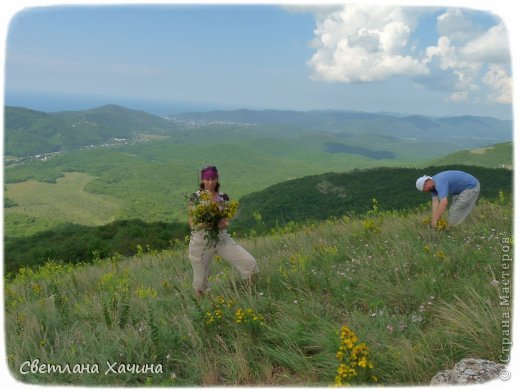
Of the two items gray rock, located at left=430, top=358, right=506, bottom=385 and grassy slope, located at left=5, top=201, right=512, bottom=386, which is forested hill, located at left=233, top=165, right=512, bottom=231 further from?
gray rock, located at left=430, top=358, right=506, bottom=385

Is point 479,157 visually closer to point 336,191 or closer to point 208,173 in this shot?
point 336,191

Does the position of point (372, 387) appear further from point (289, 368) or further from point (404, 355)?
point (289, 368)

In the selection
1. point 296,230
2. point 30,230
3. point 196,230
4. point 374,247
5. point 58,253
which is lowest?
point 30,230

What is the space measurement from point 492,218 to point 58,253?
28483mm

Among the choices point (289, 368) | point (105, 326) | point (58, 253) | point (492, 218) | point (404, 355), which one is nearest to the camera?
point (404, 355)

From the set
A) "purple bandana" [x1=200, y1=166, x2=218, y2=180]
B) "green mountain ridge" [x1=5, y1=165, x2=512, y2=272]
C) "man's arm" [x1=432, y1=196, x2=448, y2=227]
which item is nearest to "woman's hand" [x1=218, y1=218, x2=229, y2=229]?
"purple bandana" [x1=200, y1=166, x2=218, y2=180]

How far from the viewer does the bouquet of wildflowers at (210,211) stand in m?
4.36

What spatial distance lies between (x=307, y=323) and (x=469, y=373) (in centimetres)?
138

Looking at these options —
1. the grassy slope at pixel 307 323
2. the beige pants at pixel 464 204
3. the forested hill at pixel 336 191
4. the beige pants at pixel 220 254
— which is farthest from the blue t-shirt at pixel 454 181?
the forested hill at pixel 336 191

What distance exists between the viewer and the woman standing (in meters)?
4.76

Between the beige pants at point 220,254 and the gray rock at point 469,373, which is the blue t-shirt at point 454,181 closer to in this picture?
the beige pants at point 220,254

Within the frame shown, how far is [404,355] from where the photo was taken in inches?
104

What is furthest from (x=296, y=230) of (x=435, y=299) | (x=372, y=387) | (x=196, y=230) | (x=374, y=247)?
(x=372, y=387)

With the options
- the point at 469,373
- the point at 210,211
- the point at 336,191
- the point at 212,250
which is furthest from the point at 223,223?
the point at 336,191
